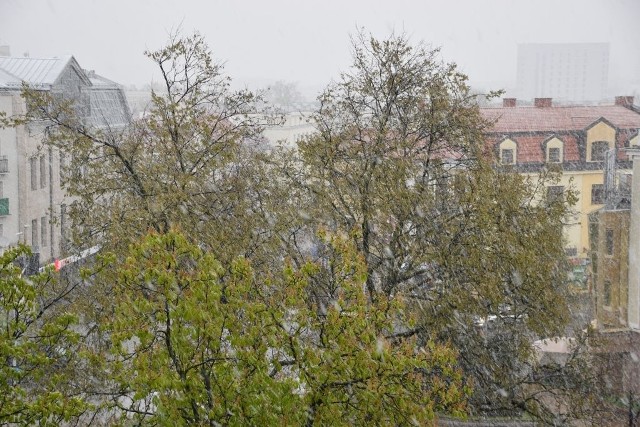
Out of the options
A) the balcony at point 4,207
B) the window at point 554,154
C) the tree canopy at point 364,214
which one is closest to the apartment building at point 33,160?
the balcony at point 4,207

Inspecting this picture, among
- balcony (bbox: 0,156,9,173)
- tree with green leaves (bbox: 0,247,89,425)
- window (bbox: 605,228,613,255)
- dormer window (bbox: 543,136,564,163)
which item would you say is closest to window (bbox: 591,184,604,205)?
dormer window (bbox: 543,136,564,163)

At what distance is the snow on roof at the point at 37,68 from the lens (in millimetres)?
31562

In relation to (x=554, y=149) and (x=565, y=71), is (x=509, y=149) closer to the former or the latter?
(x=554, y=149)

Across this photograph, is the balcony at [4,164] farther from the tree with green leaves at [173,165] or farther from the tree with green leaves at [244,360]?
the tree with green leaves at [244,360]

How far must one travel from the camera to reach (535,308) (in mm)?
10883

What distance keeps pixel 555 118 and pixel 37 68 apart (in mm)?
20386

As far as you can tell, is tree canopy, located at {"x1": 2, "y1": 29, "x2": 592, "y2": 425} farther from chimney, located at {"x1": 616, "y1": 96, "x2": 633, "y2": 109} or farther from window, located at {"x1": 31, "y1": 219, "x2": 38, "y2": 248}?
chimney, located at {"x1": 616, "y1": 96, "x2": 633, "y2": 109}

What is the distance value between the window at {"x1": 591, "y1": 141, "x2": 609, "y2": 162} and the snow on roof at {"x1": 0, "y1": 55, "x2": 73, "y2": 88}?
20.6 m

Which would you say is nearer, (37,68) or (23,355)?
(23,355)

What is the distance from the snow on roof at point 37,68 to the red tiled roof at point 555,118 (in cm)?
1630

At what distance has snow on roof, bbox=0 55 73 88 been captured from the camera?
1243 inches

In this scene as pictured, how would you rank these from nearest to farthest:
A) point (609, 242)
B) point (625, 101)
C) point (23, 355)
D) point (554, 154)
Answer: point (23, 355) → point (609, 242) → point (554, 154) → point (625, 101)

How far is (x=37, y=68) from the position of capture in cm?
3250

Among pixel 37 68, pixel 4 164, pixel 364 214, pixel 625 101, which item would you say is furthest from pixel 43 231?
pixel 625 101
